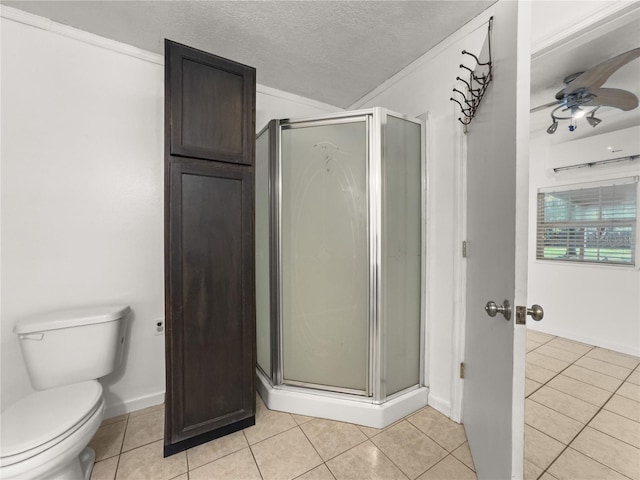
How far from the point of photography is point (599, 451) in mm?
1491

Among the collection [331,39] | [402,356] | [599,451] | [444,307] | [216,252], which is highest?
[331,39]

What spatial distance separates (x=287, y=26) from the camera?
1612 mm

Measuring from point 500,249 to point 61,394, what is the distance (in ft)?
6.88

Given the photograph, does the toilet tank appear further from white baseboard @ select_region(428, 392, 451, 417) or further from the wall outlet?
white baseboard @ select_region(428, 392, 451, 417)

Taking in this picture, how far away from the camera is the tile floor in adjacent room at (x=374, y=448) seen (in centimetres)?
133

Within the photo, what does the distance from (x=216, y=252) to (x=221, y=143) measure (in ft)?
2.03

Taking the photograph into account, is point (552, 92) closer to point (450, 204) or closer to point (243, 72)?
point (450, 204)

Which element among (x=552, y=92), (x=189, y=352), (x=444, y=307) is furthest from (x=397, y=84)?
(x=189, y=352)

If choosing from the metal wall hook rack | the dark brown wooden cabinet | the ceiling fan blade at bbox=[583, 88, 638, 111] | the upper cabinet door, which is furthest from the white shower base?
the ceiling fan blade at bbox=[583, 88, 638, 111]

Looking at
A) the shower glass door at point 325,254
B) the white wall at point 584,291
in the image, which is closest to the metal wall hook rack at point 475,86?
the shower glass door at point 325,254

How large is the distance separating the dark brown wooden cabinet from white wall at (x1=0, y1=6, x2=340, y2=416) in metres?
0.55

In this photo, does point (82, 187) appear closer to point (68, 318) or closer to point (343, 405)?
point (68, 318)

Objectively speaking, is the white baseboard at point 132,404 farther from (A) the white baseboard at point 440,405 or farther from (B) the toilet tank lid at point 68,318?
(A) the white baseboard at point 440,405

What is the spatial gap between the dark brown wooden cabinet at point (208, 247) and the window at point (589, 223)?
12.4ft
